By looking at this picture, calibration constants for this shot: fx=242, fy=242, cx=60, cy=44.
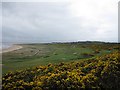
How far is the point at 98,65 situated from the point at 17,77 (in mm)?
4853

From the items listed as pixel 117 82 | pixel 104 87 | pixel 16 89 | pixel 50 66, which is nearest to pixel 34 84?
pixel 16 89

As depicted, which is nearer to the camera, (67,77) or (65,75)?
(67,77)

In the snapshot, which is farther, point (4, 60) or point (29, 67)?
point (4, 60)

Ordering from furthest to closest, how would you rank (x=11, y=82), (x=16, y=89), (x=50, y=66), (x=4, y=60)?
(x=4, y=60) → (x=50, y=66) → (x=11, y=82) → (x=16, y=89)

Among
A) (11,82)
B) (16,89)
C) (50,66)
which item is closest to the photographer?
(16,89)

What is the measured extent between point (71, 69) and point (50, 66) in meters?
1.39

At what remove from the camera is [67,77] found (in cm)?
1337

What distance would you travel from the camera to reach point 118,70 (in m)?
14.2

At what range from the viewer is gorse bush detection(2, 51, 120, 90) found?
42.0 feet

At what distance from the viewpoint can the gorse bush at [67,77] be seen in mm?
12789

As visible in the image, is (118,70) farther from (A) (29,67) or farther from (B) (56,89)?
(A) (29,67)

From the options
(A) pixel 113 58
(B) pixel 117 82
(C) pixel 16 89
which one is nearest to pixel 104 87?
(B) pixel 117 82

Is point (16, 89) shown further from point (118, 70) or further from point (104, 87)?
point (118, 70)

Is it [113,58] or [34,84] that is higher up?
[113,58]
